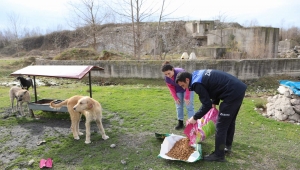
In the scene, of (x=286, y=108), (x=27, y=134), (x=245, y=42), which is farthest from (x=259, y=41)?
(x=27, y=134)

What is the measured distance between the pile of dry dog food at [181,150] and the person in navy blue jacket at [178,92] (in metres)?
0.93

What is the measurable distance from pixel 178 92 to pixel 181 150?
61.6 inches

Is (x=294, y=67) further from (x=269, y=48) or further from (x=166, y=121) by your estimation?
(x=166, y=121)

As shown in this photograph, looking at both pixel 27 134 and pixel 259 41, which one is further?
pixel 259 41

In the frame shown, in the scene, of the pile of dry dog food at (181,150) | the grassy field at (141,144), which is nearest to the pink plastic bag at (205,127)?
the pile of dry dog food at (181,150)

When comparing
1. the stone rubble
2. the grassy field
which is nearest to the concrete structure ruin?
the stone rubble

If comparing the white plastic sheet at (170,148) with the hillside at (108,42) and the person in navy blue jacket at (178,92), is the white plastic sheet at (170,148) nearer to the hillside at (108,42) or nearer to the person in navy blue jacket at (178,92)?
the person in navy blue jacket at (178,92)

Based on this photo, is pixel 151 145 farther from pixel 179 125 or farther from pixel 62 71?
pixel 62 71

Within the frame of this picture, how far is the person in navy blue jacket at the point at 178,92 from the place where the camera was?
4.84 metres

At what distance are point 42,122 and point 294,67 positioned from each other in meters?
13.6

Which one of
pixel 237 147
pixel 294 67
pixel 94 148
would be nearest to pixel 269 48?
pixel 294 67

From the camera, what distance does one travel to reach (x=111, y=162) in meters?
4.24

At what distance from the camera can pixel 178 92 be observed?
18.0ft

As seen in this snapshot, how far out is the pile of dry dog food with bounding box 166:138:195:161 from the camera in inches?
167
